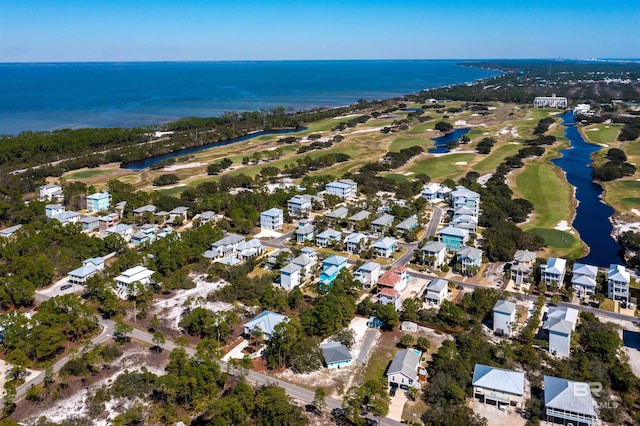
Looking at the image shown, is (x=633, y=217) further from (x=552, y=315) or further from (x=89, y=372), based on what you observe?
(x=89, y=372)

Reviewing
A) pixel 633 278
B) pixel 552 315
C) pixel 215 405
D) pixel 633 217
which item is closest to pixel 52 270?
pixel 215 405

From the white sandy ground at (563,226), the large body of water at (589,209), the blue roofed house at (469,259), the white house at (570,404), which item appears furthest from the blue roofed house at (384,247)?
the white house at (570,404)

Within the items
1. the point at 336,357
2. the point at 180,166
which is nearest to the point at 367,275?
the point at 336,357

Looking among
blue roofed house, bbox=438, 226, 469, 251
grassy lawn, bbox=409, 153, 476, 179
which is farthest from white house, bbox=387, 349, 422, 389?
grassy lawn, bbox=409, 153, 476, 179

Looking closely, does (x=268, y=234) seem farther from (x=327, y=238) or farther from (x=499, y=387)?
(x=499, y=387)

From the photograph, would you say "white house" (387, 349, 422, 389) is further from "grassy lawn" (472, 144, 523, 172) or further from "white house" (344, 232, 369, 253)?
"grassy lawn" (472, 144, 523, 172)

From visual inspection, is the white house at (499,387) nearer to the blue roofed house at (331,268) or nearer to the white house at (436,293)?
the white house at (436,293)

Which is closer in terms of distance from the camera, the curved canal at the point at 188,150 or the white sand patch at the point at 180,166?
the white sand patch at the point at 180,166
